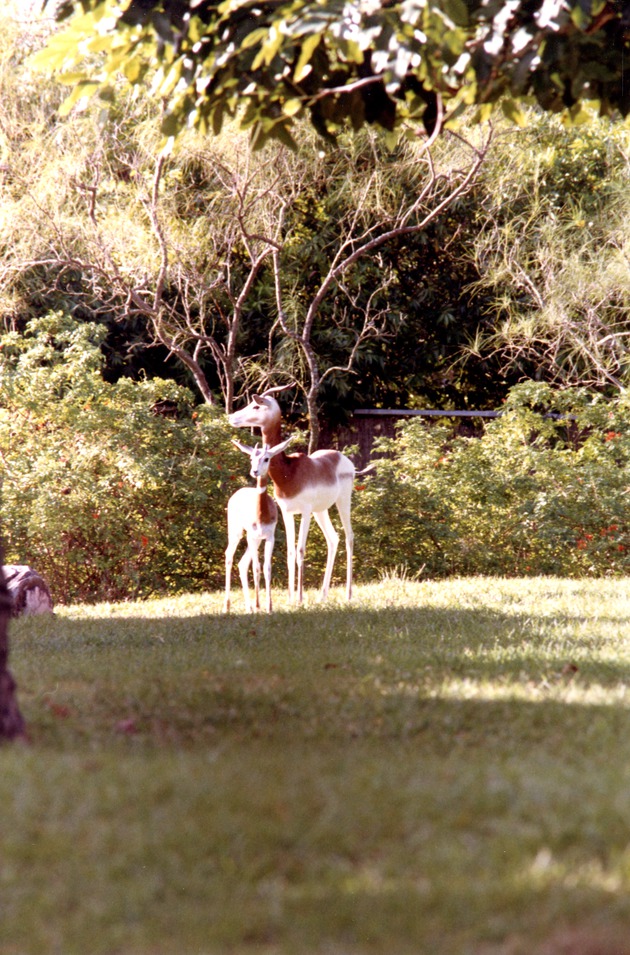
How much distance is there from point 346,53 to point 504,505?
10226 mm

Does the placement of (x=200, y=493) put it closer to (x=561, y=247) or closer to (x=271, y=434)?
(x=271, y=434)

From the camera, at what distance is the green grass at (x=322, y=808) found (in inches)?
124

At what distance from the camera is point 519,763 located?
15.0ft

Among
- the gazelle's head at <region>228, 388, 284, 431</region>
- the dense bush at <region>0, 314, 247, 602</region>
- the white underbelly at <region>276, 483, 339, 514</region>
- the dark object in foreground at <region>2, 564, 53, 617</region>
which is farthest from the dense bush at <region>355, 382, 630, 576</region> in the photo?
the dark object in foreground at <region>2, 564, 53, 617</region>

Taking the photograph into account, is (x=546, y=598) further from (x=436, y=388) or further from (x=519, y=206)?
(x=436, y=388)

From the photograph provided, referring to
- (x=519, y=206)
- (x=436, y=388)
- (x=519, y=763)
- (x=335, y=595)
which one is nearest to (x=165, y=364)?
(x=436, y=388)

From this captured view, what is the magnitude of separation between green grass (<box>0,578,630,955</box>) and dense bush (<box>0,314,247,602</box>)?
22.4 ft

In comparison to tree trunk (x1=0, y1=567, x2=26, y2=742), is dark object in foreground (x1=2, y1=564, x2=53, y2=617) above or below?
below

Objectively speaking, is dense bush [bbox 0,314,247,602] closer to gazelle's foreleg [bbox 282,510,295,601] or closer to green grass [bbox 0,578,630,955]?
gazelle's foreleg [bbox 282,510,295,601]

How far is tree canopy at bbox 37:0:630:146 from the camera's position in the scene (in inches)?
215

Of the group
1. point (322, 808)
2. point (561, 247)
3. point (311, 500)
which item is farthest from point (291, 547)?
point (322, 808)

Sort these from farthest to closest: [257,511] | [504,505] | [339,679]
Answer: [504,505] → [257,511] → [339,679]

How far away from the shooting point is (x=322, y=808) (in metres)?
3.96

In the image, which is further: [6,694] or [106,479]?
[106,479]
